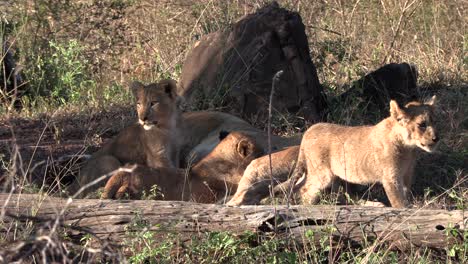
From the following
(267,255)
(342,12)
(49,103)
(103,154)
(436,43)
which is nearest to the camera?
(267,255)

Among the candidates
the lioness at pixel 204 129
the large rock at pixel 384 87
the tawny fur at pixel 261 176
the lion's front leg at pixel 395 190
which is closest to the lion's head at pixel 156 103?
the lioness at pixel 204 129

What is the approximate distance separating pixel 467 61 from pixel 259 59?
2.47 m

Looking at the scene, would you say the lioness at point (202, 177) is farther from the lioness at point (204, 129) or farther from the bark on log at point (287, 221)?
the bark on log at point (287, 221)

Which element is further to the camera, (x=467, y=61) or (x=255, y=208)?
(x=467, y=61)

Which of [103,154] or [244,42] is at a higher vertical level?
[244,42]

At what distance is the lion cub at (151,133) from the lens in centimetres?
911

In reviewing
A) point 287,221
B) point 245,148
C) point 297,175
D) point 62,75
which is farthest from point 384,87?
point 287,221

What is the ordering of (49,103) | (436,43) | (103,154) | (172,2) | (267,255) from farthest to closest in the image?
Answer: (172,2)
(436,43)
(49,103)
(103,154)
(267,255)

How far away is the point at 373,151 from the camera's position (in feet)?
24.9

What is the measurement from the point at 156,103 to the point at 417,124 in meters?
2.82

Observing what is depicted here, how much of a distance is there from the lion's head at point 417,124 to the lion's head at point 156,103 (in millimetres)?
2557

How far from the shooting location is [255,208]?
632 cm

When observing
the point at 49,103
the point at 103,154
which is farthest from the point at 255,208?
the point at 49,103

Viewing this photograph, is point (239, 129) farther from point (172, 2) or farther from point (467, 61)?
point (172, 2)
